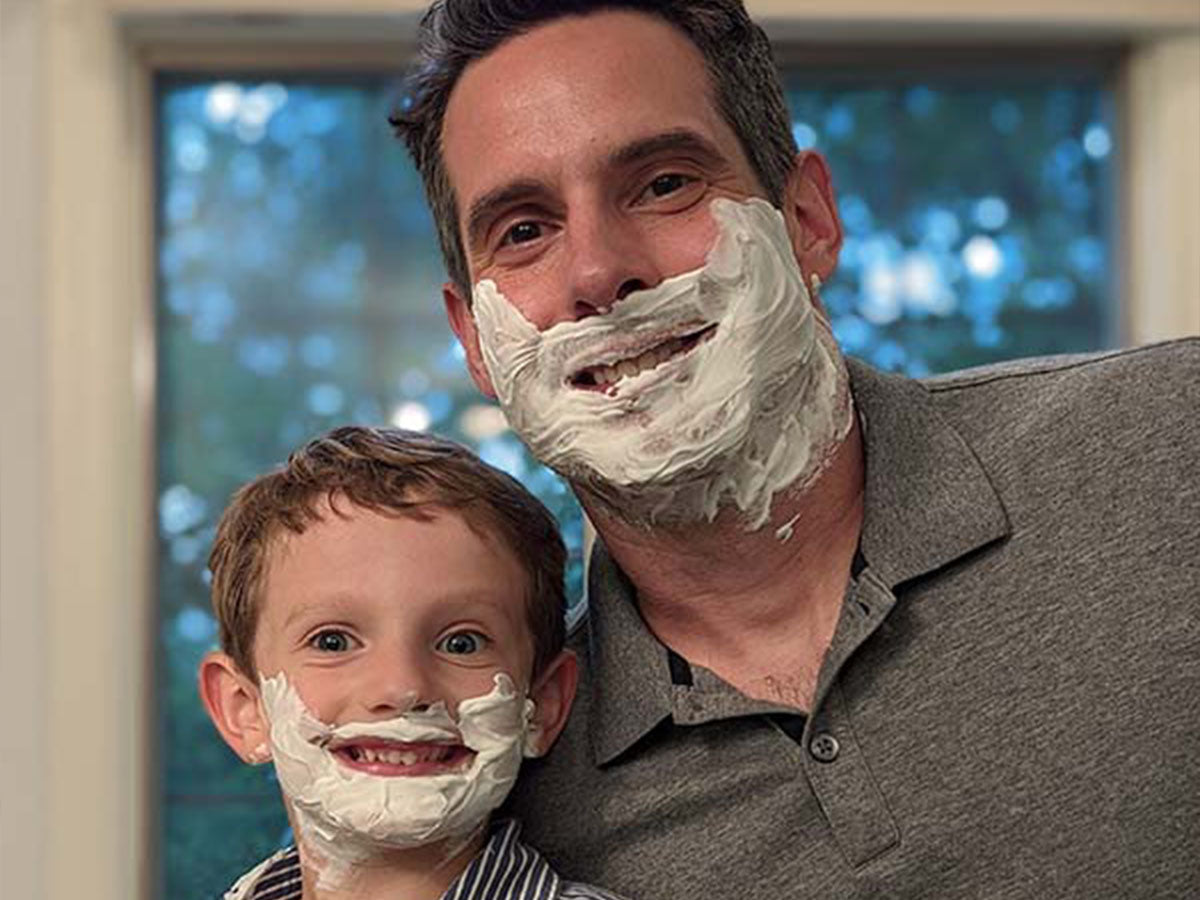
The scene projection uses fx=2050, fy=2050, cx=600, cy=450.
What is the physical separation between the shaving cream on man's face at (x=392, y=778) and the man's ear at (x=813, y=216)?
38cm

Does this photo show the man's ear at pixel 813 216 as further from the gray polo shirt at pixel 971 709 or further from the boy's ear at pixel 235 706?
the boy's ear at pixel 235 706

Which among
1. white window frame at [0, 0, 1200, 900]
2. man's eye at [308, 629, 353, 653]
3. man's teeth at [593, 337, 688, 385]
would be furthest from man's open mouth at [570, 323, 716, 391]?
white window frame at [0, 0, 1200, 900]

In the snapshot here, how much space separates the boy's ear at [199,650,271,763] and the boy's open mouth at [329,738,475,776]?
8 centimetres

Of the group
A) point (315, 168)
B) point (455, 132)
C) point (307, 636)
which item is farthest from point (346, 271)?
point (307, 636)

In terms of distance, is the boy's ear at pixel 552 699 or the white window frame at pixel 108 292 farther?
the white window frame at pixel 108 292

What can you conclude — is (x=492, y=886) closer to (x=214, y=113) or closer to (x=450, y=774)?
(x=450, y=774)

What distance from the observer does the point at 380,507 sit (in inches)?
48.9

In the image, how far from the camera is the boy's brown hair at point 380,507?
1.26 metres

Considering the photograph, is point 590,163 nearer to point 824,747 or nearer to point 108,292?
point 824,747

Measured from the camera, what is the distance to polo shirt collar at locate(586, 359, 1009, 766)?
1.28 meters

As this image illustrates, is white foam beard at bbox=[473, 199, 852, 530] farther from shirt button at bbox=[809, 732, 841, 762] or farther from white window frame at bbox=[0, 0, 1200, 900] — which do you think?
white window frame at bbox=[0, 0, 1200, 900]

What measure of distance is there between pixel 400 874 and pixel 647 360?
1.13 feet

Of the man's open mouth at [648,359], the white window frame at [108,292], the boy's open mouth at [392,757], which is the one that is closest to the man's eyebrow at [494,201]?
the man's open mouth at [648,359]

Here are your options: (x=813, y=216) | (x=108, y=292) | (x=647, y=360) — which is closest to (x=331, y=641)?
(x=647, y=360)
